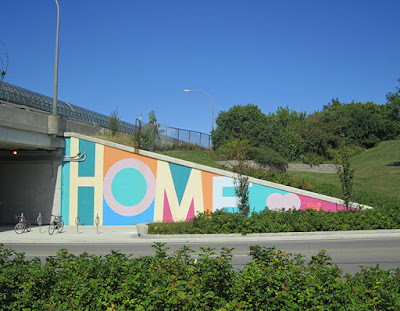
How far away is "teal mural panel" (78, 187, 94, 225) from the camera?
69.6 feet

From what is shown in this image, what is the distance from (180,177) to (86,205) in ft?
18.8

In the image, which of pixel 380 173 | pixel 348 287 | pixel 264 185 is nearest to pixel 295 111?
pixel 380 173

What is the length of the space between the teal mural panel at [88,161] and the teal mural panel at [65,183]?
0.76 meters

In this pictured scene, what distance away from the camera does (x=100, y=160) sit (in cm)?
2139

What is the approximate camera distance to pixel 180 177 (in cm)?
2084

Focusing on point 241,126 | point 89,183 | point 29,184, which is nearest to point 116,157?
point 89,183

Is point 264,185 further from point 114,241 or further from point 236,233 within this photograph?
point 114,241

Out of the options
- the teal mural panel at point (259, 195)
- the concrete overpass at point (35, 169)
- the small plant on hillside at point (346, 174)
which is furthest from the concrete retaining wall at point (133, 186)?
the small plant on hillside at point (346, 174)

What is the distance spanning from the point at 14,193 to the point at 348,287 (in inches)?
865

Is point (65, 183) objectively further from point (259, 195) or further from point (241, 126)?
point (241, 126)

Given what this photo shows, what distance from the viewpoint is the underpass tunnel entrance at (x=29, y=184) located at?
21641 mm

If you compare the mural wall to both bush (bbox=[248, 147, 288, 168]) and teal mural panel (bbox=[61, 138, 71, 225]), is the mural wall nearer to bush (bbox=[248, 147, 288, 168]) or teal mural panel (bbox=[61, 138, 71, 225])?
teal mural panel (bbox=[61, 138, 71, 225])

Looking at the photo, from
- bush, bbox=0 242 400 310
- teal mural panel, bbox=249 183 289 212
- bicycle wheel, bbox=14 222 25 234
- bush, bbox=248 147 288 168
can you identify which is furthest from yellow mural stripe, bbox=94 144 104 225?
bush, bbox=0 242 400 310

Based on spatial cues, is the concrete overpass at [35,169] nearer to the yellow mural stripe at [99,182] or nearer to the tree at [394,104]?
the yellow mural stripe at [99,182]
